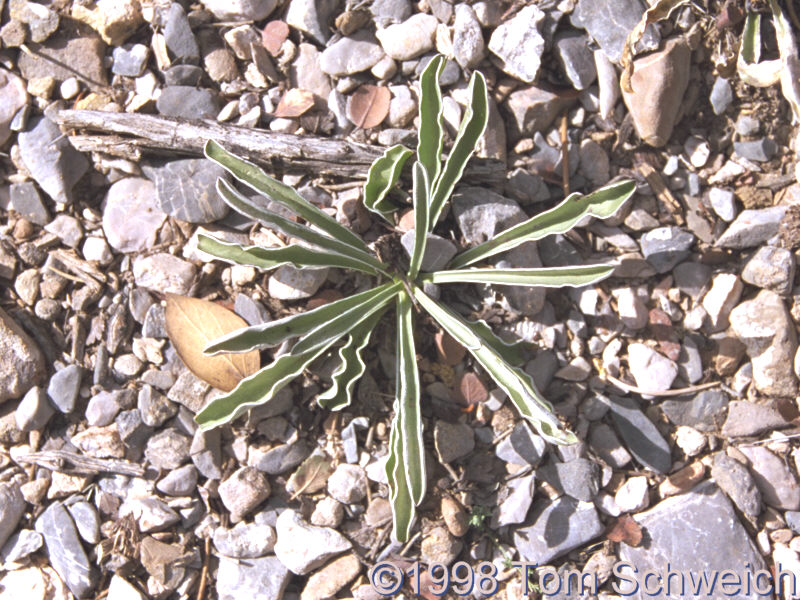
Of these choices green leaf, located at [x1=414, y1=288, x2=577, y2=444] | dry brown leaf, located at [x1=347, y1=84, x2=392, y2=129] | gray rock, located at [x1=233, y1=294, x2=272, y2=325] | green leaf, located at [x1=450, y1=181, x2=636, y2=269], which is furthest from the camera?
dry brown leaf, located at [x1=347, y1=84, x2=392, y2=129]

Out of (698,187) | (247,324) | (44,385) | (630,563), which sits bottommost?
(630,563)

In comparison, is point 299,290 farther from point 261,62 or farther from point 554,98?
point 554,98

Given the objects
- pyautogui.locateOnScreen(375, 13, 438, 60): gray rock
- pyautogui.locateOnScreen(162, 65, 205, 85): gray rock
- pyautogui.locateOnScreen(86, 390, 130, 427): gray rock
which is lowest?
pyautogui.locateOnScreen(86, 390, 130, 427): gray rock

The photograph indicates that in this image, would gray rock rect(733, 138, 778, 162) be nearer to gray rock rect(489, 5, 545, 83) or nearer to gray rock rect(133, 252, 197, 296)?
gray rock rect(489, 5, 545, 83)

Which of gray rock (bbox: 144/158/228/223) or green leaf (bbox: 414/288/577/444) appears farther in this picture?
gray rock (bbox: 144/158/228/223)

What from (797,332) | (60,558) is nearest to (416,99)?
(797,332)

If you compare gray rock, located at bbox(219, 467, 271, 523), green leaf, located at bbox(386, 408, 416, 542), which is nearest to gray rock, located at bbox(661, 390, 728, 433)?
green leaf, located at bbox(386, 408, 416, 542)
